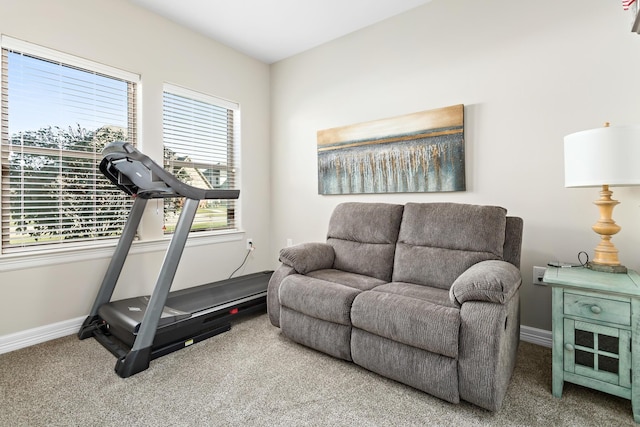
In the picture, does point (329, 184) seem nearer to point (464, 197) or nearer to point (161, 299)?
point (464, 197)

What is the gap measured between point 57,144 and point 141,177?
0.76 metres

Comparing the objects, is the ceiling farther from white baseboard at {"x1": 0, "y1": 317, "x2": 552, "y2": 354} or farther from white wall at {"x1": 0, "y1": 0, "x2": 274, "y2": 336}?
white baseboard at {"x1": 0, "y1": 317, "x2": 552, "y2": 354}

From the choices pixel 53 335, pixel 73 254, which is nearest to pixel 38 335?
pixel 53 335

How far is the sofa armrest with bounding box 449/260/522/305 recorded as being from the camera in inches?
56.8

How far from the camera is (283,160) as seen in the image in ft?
12.4

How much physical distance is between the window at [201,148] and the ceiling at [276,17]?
0.64 metres

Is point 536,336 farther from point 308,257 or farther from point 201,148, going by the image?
point 201,148

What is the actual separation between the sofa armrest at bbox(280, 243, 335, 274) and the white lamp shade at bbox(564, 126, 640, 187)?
5.51 feet

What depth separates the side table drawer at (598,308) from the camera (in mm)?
1438

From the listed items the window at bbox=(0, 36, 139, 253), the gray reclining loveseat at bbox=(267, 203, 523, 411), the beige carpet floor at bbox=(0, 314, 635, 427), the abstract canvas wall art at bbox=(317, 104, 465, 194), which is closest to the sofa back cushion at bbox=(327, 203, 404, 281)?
the gray reclining loveseat at bbox=(267, 203, 523, 411)

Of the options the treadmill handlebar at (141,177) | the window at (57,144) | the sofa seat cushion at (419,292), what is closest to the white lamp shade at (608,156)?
the sofa seat cushion at (419,292)

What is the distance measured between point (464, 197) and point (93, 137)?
10.0ft

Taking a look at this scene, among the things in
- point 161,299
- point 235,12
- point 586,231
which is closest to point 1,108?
point 161,299

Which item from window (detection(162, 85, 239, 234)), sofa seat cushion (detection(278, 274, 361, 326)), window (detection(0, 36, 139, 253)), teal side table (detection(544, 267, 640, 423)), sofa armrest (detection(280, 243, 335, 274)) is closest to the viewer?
teal side table (detection(544, 267, 640, 423))
